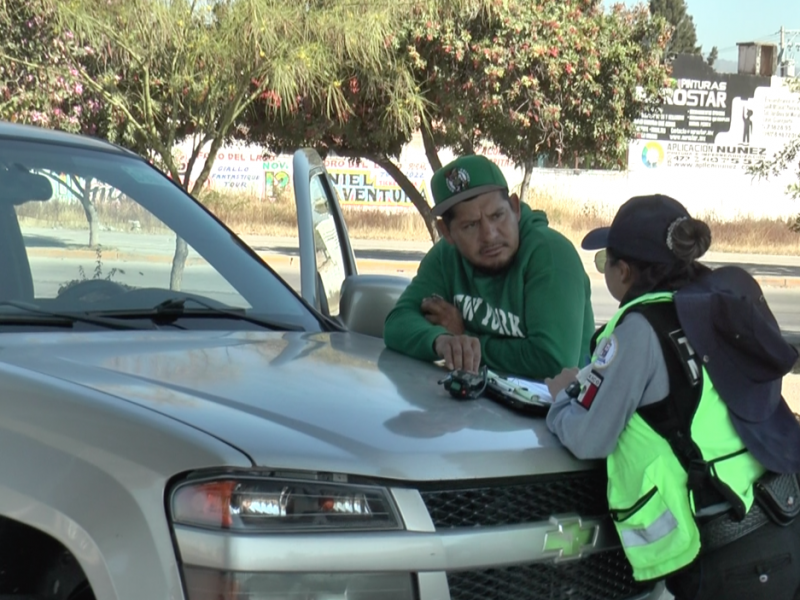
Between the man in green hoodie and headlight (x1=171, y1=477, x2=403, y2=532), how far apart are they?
136cm

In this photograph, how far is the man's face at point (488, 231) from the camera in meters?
3.74

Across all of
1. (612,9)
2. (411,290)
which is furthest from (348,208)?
(411,290)

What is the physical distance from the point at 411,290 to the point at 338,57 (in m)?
8.66

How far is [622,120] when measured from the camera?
18453 mm

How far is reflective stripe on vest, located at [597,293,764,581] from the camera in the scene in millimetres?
2463

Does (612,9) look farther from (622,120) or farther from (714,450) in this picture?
(714,450)

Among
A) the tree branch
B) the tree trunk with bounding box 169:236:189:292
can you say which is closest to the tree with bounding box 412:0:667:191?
the tree branch

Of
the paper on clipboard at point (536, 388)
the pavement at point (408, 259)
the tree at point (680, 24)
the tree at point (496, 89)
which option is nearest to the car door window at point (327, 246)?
the paper on clipboard at point (536, 388)

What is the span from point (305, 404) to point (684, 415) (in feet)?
2.84

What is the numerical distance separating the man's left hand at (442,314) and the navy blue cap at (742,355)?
1.24m

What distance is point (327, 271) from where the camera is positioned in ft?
14.3

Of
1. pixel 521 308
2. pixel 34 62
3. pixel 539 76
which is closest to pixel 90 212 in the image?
pixel 521 308

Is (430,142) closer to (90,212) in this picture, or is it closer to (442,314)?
(442,314)

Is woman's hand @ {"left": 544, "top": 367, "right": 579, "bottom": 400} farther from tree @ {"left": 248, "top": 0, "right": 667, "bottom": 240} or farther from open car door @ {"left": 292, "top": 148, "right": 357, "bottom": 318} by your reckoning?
tree @ {"left": 248, "top": 0, "right": 667, "bottom": 240}
